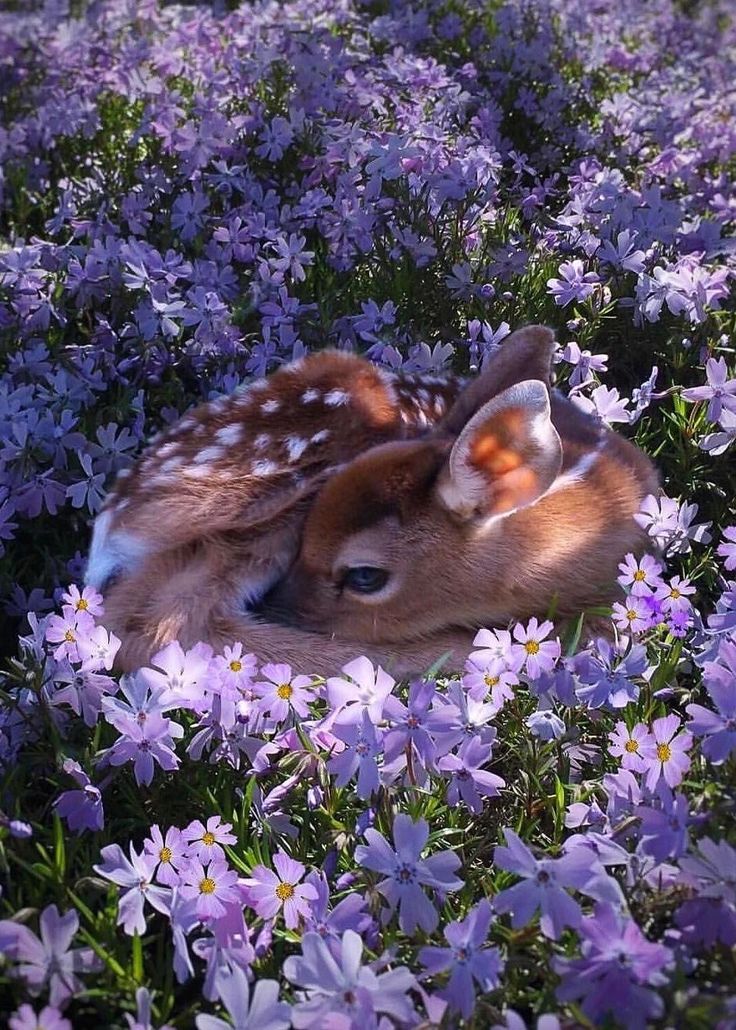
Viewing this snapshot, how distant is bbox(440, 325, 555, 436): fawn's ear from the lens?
3.04 meters

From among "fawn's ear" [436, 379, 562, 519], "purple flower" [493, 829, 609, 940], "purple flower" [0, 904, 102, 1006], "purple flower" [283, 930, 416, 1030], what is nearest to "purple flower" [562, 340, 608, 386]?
"fawn's ear" [436, 379, 562, 519]

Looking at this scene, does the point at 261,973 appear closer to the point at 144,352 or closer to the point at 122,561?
the point at 122,561

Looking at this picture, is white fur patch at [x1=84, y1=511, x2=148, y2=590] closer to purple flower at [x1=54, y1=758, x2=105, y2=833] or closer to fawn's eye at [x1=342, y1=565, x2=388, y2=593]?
fawn's eye at [x1=342, y1=565, x2=388, y2=593]

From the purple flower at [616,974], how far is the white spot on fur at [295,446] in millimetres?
1887

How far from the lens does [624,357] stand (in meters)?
3.97

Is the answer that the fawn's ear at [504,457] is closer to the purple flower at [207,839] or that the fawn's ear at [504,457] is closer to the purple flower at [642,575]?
the purple flower at [642,575]

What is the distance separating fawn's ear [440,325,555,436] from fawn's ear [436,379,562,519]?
0.17 meters

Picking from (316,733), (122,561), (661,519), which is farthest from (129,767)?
(661,519)

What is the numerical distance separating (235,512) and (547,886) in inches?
67.7

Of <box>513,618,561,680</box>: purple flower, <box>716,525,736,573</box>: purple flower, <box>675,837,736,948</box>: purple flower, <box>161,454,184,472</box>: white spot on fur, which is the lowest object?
<box>161,454,184,472</box>: white spot on fur

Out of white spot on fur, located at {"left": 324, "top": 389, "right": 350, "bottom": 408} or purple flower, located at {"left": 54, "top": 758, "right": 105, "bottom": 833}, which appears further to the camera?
white spot on fur, located at {"left": 324, "top": 389, "right": 350, "bottom": 408}

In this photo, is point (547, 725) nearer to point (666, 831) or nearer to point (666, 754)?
point (666, 754)

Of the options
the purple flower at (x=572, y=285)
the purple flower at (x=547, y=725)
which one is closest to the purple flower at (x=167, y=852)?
the purple flower at (x=547, y=725)

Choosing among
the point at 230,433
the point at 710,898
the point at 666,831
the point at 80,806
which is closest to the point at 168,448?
the point at 230,433
